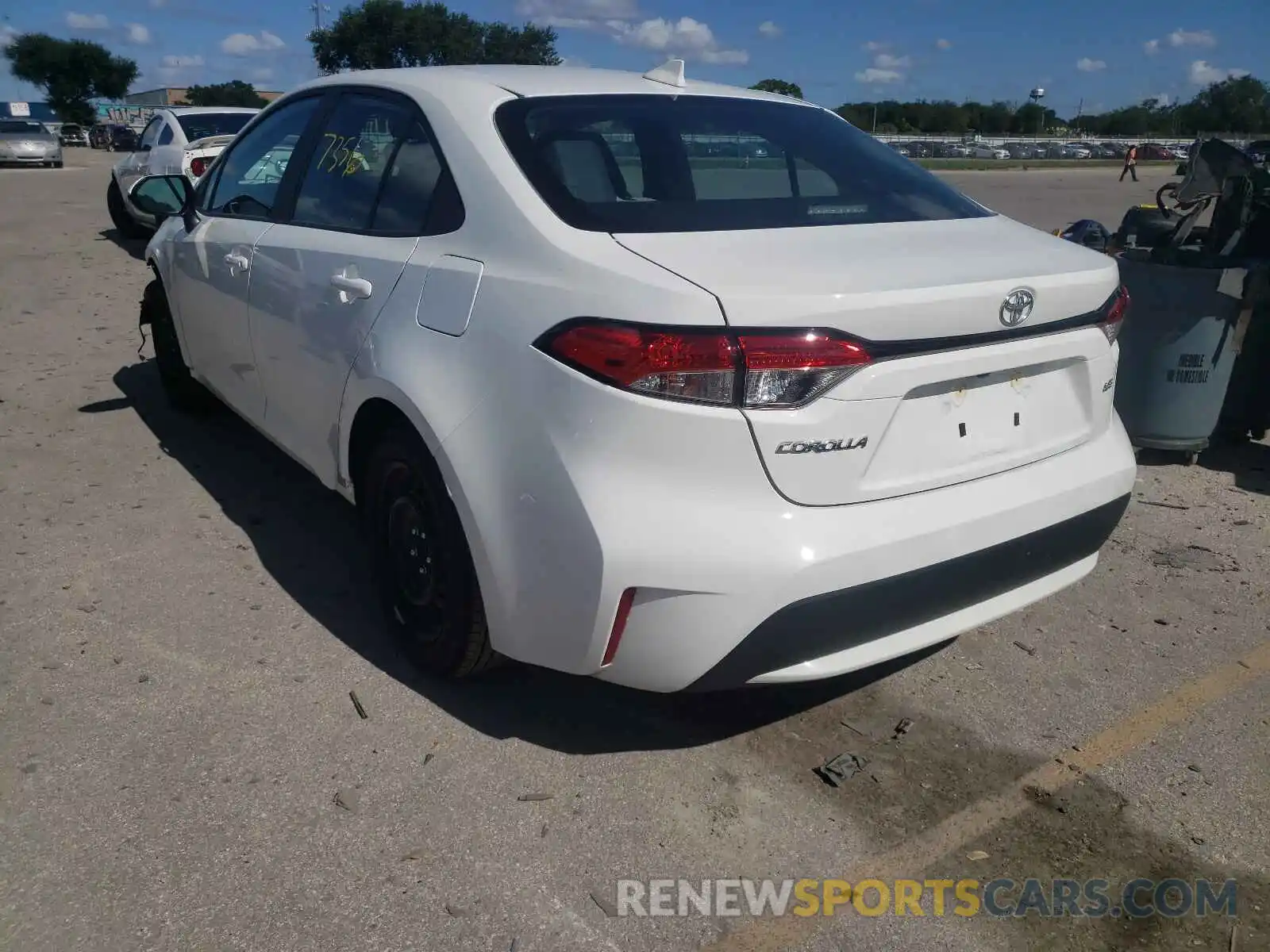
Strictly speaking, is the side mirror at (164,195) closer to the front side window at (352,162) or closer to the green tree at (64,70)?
the front side window at (352,162)

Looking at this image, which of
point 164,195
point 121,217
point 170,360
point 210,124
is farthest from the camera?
point 121,217

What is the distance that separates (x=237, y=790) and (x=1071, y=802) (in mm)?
2153

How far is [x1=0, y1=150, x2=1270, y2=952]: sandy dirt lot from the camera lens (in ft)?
7.48

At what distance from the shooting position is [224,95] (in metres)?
84.5

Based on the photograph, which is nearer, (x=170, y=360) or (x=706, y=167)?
(x=706, y=167)

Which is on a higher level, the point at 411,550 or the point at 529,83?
the point at 529,83

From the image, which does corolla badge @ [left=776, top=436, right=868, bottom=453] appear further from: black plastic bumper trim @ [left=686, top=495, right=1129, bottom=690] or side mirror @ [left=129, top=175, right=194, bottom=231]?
side mirror @ [left=129, top=175, right=194, bottom=231]

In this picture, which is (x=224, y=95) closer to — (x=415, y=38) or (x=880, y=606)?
(x=415, y=38)

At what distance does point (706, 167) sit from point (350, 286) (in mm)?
1146

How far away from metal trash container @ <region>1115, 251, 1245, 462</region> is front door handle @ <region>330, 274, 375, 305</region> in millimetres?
3708

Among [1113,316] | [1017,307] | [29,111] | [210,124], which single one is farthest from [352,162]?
[29,111]

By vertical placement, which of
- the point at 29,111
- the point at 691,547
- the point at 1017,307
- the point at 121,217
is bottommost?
the point at 29,111

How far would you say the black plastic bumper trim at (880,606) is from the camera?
2332 mm

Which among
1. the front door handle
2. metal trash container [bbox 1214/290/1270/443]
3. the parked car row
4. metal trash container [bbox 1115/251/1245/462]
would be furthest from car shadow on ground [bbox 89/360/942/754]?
the parked car row
